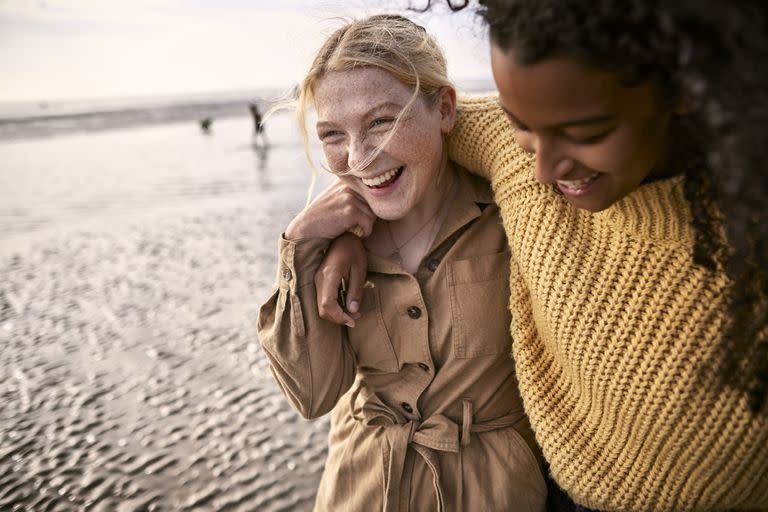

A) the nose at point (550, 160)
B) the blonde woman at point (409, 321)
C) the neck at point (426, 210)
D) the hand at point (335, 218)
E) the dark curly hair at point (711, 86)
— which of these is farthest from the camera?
the neck at point (426, 210)

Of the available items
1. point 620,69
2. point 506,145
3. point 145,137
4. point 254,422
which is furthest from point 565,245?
point 145,137

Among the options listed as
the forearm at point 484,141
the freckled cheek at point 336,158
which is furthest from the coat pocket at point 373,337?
the forearm at point 484,141

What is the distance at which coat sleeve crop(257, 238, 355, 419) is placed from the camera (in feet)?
6.03

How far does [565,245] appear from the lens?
4.73ft

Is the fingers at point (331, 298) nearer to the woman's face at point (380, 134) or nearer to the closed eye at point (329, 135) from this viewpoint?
the woman's face at point (380, 134)

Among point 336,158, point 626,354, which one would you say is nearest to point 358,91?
point 336,158

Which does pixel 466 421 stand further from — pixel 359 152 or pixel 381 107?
pixel 381 107

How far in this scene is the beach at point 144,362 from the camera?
278 centimetres

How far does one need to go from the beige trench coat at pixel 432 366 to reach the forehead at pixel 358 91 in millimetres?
449

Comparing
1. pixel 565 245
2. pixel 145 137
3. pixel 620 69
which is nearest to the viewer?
pixel 620 69

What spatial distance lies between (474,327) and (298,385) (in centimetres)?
64

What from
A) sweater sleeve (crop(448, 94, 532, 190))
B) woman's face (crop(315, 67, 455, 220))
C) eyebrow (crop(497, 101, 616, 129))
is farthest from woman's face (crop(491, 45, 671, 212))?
woman's face (crop(315, 67, 455, 220))

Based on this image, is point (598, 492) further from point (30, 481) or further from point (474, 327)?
point (30, 481)

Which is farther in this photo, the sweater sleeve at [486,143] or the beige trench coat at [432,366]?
the beige trench coat at [432,366]
